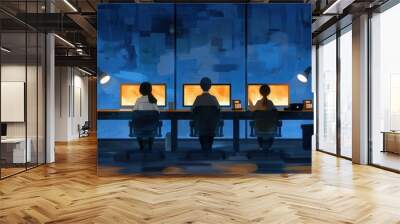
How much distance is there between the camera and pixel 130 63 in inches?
281

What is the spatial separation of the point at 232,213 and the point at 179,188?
1692 mm

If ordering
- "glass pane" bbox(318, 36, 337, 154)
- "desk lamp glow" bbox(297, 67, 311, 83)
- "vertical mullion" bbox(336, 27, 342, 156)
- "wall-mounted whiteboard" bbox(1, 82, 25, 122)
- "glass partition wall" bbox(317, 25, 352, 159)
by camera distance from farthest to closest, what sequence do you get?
"glass pane" bbox(318, 36, 337, 154)
"vertical mullion" bbox(336, 27, 342, 156)
"glass partition wall" bbox(317, 25, 352, 159)
"wall-mounted whiteboard" bbox(1, 82, 25, 122)
"desk lamp glow" bbox(297, 67, 311, 83)

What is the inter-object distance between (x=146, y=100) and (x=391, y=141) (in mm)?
5066

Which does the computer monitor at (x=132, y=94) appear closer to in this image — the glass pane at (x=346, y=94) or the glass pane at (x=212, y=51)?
the glass pane at (x=212, y=51)

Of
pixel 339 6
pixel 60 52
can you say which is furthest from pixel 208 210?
pixel 60 52

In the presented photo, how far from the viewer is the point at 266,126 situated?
7.19 metres

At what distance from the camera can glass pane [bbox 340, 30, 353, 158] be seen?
9414 mm

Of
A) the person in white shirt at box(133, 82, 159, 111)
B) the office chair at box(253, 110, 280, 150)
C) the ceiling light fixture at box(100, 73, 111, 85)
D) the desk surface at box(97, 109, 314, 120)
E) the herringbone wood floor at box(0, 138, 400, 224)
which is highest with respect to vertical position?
the ceiling light fixture at box(100, 73, 111, 85)

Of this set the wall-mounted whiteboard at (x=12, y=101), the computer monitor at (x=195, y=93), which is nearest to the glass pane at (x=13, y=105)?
the wall-mounted whiteboard at (x=12, y=101)

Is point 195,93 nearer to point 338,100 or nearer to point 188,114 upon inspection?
point 188,114

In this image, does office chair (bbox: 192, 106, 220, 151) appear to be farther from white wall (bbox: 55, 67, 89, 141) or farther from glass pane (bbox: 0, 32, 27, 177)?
white wall (bbox: 55, 67, 89, 141)

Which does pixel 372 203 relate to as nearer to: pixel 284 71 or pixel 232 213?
pixel 232 213

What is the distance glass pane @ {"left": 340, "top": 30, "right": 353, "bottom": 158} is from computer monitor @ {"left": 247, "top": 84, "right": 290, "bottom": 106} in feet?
9.34

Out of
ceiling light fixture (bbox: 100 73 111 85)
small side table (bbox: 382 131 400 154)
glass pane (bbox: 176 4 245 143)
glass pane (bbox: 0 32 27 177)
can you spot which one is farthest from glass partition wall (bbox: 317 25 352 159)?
glass pane (bbox: 0 32 27 177)
